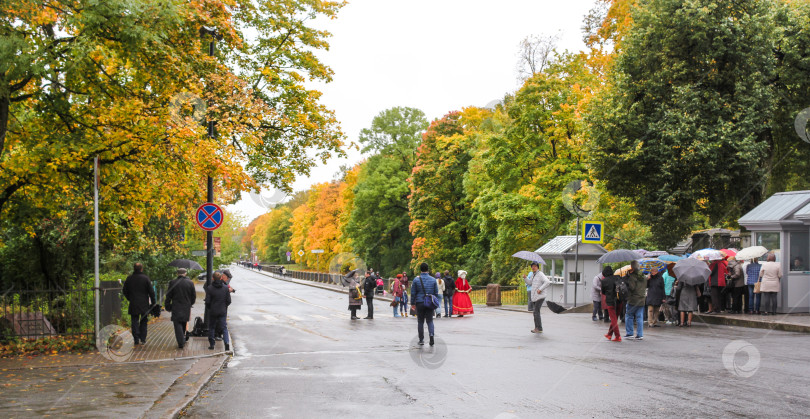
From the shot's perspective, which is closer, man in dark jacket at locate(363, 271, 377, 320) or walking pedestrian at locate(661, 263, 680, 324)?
walking pedestrian at locate(661, 263, 680, 324)

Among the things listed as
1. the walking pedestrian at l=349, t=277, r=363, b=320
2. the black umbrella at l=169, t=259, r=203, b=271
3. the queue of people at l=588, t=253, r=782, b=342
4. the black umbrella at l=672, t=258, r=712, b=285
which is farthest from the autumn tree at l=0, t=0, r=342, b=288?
the black umbrella at l=672, t=258, r=712, b=285

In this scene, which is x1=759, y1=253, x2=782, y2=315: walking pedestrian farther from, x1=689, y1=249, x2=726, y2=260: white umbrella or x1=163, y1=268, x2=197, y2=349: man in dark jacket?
x1=163, y1=268, x2=197, y2=349: man in dark jacket

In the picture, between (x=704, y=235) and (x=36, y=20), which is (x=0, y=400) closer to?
(x=36, y=20)

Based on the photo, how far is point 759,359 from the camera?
12406 mm

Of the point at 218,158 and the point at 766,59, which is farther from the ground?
the point at 766,59

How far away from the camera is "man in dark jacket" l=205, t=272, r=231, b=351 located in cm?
1509

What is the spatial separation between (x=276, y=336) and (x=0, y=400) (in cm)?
988

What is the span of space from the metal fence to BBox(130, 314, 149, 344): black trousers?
0.84m

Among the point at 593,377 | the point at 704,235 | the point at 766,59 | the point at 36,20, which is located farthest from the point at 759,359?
the point at 704,235

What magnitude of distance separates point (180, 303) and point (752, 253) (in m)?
16.1

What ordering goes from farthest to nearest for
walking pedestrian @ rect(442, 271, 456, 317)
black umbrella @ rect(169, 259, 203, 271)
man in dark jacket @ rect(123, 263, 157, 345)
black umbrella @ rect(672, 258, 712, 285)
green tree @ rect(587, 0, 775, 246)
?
1. walking pedestrian @ rect(442, 271, 456, 317)
2. green tree @ rect(587, 0, 775, 246)
3. black umbrella @ rect(169, 259, 203, 271)
4. black umbrella @ rect(672, 258, 712, 285)
5. man in dark jacket @ rect(123, 263, 157, 345)

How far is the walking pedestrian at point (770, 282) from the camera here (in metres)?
20.5

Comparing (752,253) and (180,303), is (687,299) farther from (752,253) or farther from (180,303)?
(180,303)

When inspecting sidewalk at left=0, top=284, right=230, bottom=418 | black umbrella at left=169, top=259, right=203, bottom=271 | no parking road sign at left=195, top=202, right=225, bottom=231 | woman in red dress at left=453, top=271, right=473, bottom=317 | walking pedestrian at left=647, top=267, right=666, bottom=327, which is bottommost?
woman in red dress at left=453, top=271, right=473, bottom=317
